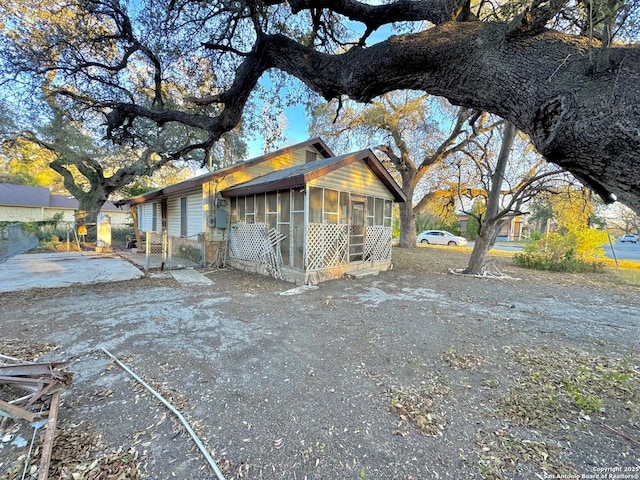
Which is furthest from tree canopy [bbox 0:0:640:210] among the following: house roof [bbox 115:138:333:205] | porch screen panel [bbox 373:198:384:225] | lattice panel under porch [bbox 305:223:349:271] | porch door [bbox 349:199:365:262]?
porch screen panel [bbox 373:198:384:225]

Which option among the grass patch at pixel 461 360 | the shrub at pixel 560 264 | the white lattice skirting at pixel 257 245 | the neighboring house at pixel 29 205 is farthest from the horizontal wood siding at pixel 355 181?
the neighboring house at pixel 29 205

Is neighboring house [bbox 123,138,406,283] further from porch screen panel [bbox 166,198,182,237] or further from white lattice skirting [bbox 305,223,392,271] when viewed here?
porch screen panel [bbox 166,198,182,237]

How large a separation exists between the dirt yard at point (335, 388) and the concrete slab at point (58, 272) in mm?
1217

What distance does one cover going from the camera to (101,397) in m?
2.52

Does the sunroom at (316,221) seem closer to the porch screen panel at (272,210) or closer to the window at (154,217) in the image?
the porch screen panel at (272,210)

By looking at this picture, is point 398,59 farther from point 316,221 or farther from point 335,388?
point 316,221

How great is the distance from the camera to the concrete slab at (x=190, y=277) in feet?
24.7

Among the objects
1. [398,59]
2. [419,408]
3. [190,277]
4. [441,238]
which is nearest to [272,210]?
[190,277]

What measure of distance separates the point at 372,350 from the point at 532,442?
1834mm

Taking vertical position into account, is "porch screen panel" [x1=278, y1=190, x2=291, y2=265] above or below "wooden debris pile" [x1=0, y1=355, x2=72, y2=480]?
above

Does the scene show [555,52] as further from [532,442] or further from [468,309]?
[468,309]

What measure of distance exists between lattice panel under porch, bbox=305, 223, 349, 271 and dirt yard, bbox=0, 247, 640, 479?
2.26m

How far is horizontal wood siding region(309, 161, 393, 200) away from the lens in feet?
26.8

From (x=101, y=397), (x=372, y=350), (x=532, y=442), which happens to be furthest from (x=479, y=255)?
(x=101, y=397)
